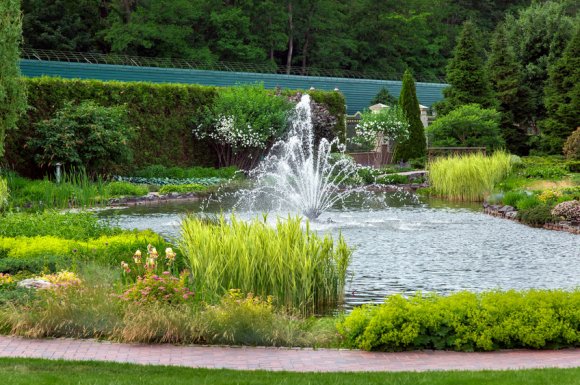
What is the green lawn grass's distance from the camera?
4.96m

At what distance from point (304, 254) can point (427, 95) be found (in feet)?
125

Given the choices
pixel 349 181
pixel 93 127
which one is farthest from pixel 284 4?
pixel 93 127

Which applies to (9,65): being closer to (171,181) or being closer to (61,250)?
(171,181)

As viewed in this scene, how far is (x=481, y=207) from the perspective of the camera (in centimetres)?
1833

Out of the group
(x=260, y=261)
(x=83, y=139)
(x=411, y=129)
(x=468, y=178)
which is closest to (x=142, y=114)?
(x=83, y=139)

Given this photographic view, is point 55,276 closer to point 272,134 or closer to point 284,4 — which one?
point 272,134

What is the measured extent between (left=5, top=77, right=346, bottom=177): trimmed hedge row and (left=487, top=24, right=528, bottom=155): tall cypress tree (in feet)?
46.3

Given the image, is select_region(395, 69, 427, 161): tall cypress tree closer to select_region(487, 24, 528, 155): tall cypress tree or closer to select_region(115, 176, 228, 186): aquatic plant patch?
select_region(487, 24, 528, 155): tall cypress tree

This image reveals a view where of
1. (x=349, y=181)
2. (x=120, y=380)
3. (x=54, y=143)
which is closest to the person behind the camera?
(x=120, y=380)

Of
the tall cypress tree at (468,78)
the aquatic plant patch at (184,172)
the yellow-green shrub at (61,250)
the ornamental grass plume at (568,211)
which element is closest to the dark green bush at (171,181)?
the aquatic plant patch at (184,172)

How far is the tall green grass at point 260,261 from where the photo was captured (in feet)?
25.1

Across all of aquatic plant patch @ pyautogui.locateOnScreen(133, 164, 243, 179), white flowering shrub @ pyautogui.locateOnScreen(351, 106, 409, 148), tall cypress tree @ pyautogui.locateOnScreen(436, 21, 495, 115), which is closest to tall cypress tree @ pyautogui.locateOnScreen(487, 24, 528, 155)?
tall cypress tree @ pyautogui.locateOnScreen(436, 21, 495, 115)

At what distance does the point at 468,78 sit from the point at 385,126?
663cm

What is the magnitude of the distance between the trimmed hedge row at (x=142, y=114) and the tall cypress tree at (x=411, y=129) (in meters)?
6.61
